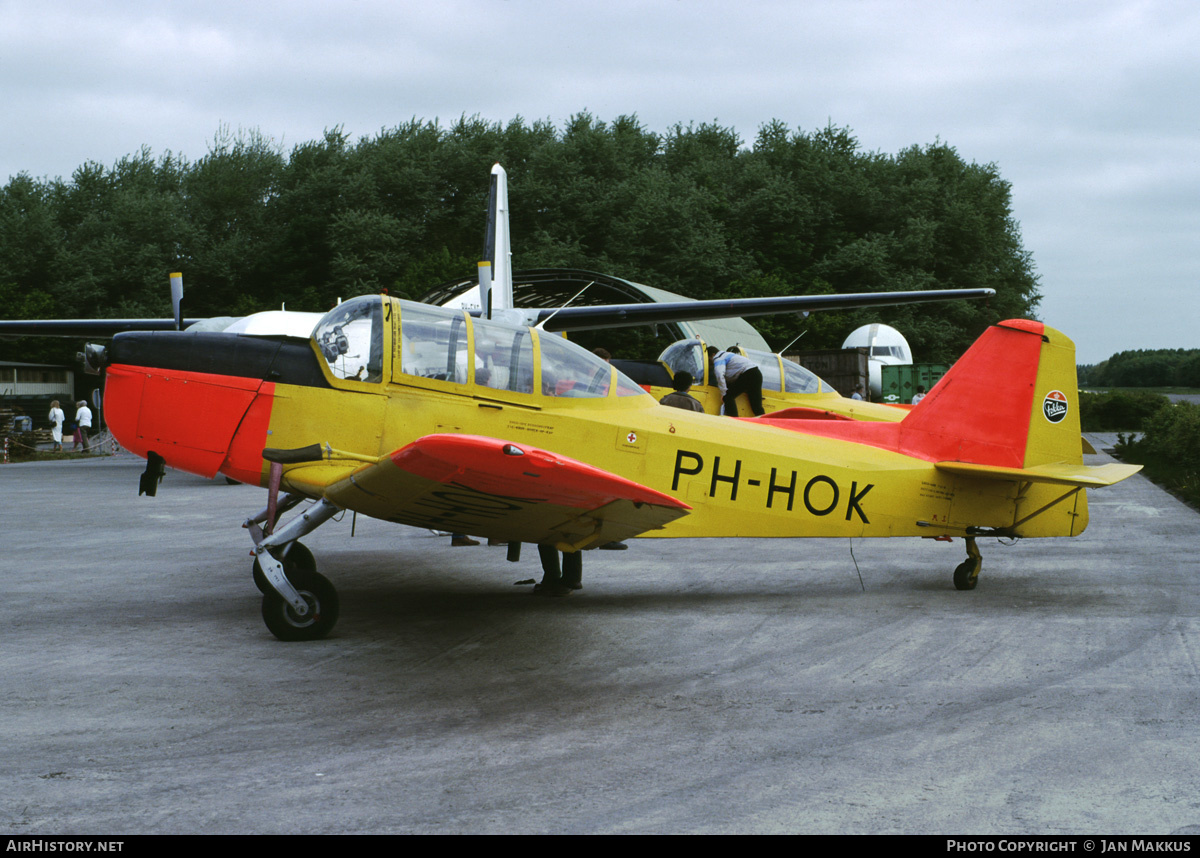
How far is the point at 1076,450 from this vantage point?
748 cm

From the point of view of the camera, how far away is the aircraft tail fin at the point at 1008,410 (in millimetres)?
7355

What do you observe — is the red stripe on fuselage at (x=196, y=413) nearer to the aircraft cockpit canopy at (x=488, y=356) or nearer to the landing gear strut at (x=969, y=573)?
the aircraft cockpit canopy at (x=488, y=356)

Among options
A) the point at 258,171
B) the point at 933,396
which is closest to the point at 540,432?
the point at 933,396

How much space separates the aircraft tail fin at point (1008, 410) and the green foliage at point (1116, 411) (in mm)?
30299

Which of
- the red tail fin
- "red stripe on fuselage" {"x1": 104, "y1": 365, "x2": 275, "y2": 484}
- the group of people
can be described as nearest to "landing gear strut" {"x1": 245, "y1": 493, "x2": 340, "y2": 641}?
"red stripe on fuselage" {"x1": 104, "y1": 365, "x2": 275, "y2": 484}

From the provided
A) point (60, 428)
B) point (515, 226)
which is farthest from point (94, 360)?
point (515, 226)

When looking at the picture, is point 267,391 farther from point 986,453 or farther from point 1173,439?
point 1173,439

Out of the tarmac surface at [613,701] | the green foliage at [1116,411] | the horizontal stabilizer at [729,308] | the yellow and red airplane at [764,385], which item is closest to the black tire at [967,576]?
the tarmac surface at [613,701]

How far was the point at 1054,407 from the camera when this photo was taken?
740 cm

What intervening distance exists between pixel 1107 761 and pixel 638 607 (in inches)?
143

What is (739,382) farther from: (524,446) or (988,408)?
(524,446)

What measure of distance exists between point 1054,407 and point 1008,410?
0.39 meters

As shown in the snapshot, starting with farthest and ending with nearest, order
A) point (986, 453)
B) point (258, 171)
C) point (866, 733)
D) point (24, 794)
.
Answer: point (258, 171), point (986, 453), point (866, 733), point (24, 794)

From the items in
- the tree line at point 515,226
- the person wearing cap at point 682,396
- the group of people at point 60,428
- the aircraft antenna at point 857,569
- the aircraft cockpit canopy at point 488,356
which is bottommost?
the group of people at point 60,428
